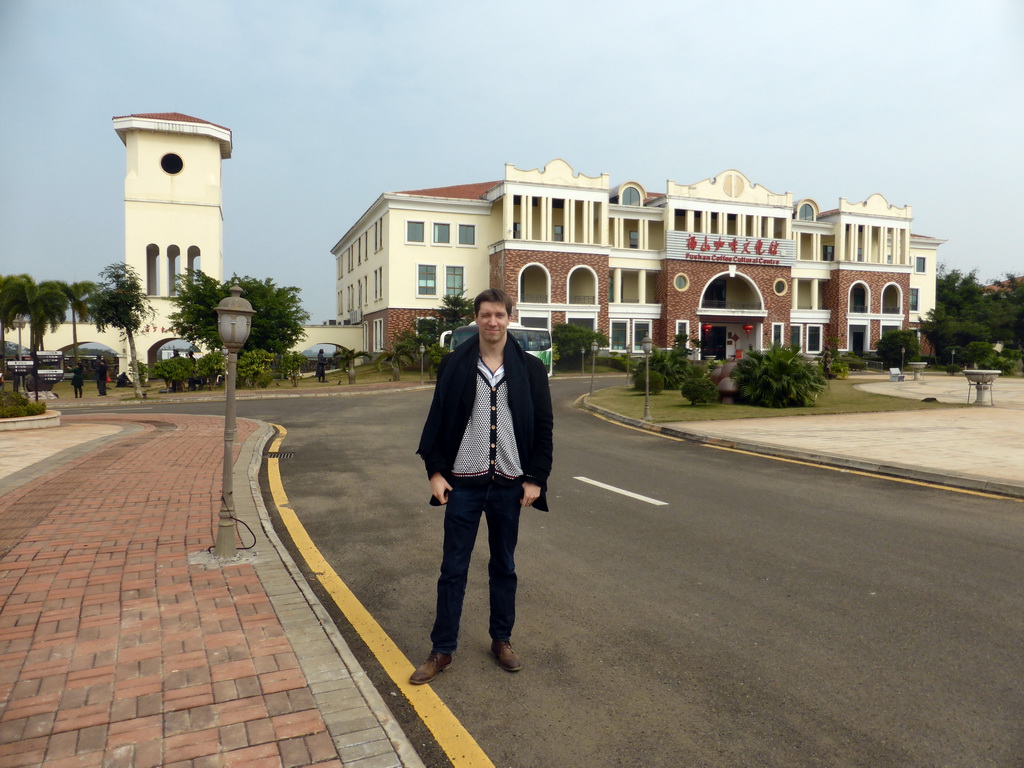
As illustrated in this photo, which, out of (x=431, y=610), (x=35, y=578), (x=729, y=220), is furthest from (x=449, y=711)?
(x=729, y=220)

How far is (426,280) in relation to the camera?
171 ft

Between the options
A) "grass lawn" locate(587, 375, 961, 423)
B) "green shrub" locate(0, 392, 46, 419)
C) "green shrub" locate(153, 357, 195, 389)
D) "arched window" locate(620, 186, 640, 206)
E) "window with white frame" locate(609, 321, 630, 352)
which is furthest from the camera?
"arched window" locate(620, 186, 640, 206)

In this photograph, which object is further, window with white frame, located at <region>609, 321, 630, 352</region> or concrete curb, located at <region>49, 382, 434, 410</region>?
window with white frame, located at <region>609, 321, 630, 352</region>

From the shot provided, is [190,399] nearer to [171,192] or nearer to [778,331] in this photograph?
[171,192]

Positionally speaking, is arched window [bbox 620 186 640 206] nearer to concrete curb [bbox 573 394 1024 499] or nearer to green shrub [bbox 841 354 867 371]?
green shrub [bbox 841 354 867 371]

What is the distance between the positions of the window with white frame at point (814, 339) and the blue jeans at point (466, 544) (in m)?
65.2

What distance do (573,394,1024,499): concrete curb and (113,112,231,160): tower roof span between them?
4684 cm

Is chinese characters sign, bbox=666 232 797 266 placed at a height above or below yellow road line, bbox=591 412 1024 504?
above

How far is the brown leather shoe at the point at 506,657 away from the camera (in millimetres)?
3662

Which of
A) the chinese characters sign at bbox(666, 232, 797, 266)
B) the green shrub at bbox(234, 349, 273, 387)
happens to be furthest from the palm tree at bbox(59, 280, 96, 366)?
the chinese characters sign at bbox(666, 232, 797, 266)

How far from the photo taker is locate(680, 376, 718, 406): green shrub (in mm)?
20453

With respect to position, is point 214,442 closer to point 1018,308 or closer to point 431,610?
point 431,610

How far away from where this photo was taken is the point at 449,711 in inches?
128

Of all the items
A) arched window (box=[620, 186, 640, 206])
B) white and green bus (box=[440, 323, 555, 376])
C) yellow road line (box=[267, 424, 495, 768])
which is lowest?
yellow road line (box=[267, 424, 495, 768])
